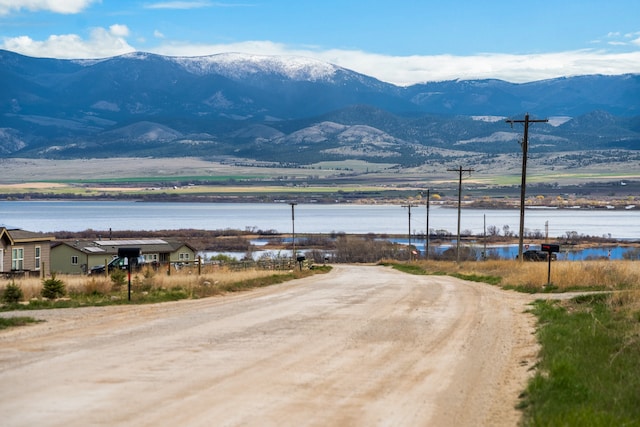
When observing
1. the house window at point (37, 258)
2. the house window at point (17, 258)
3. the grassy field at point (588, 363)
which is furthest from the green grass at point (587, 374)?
the house window at point (37, 258)

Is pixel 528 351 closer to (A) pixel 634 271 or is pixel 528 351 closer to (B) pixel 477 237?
(A) pixel 634 271

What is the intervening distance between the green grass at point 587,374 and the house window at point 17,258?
35.5 metres

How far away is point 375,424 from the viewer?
11.0 metres

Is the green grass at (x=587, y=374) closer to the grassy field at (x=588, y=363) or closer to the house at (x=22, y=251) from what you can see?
the grassy field at (x=588, y=363)

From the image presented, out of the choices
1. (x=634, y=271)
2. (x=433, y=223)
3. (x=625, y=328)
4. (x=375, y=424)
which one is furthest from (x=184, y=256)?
(x=433, y=223)

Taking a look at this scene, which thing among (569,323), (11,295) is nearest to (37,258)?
(11,295)

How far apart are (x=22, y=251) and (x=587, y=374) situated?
42469 mm

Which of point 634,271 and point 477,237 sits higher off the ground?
point 634,271

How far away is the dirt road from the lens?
11.4m

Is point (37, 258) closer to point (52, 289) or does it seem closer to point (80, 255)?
point (80, 255)

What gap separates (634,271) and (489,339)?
47.2 ft

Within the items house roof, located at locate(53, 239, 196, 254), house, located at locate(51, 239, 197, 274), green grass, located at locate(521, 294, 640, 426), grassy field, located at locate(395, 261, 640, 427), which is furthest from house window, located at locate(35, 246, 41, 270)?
green grass, located at locate(521, 294, 640, 426)

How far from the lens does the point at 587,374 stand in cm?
1324

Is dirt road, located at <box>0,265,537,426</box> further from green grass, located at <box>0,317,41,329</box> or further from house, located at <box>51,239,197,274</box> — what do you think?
house, located at <box>51,239,197,274</box>
